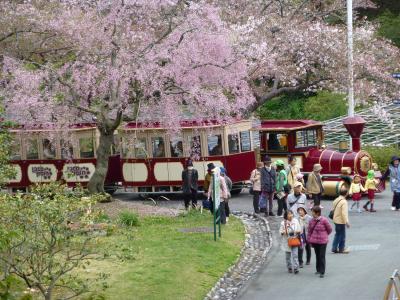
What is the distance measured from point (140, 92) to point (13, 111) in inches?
145

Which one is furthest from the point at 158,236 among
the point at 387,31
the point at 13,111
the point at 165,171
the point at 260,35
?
the point at 387,31

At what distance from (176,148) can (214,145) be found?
1.31m

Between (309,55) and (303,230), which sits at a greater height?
(309,55)

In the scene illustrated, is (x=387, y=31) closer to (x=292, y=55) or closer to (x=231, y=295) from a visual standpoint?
(x=292, y=55)

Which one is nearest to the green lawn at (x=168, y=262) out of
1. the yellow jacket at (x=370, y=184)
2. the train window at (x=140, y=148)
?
the yellow jacket at (x=370, y=184)

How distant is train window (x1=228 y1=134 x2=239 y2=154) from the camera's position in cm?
2917

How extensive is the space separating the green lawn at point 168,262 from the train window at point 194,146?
596 centimetres

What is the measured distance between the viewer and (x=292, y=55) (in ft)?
114

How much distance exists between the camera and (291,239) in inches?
690

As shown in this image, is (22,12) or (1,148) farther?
(22,12)

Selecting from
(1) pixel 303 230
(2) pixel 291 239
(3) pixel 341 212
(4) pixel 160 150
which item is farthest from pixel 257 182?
(2) pixel 291 239

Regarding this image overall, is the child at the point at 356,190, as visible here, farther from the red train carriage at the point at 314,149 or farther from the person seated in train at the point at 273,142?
the person seated in train at the point at 273,142

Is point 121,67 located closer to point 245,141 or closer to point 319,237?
point 245,141

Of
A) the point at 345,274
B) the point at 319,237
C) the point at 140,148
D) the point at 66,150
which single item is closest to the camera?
the point at 319,237
